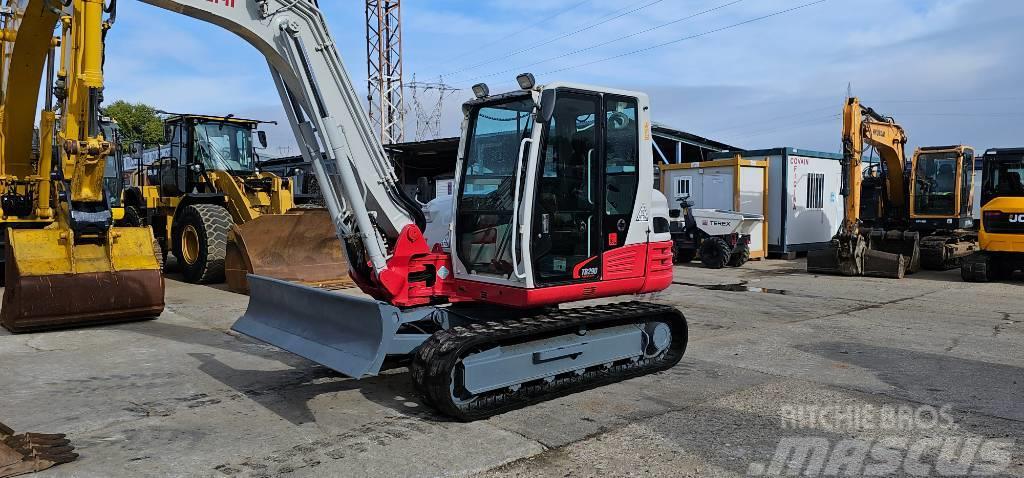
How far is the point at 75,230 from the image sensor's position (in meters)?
7.80

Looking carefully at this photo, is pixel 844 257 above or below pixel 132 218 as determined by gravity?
below

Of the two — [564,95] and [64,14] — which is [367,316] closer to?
[564,95]

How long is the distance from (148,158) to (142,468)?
18.0 meters

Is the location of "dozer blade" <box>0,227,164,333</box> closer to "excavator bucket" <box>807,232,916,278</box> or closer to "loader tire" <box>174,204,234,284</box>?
"loader tire" <box>174,204,234,284</box>

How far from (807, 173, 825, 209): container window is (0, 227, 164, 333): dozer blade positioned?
53.4 feet

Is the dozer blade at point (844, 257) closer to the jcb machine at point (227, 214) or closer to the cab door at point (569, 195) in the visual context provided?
the jcb machine at point (227, 214)

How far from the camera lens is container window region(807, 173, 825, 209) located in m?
19.2

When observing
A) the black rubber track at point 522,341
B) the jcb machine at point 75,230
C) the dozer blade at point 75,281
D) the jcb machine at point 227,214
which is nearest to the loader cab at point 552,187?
the black rubber track at point 522,341

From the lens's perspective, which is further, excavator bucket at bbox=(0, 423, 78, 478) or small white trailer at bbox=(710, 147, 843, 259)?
small white trailer at bbox=(710, 147, 843, 259)

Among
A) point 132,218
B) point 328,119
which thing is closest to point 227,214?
point 132,218

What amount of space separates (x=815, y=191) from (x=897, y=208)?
252 centimetres

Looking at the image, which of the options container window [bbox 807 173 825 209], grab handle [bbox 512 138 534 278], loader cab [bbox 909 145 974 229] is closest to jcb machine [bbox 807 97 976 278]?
loader cab [bbox 909 145 974 229]

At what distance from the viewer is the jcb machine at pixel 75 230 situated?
7309mm

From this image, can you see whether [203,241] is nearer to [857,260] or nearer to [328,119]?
[328,119]
